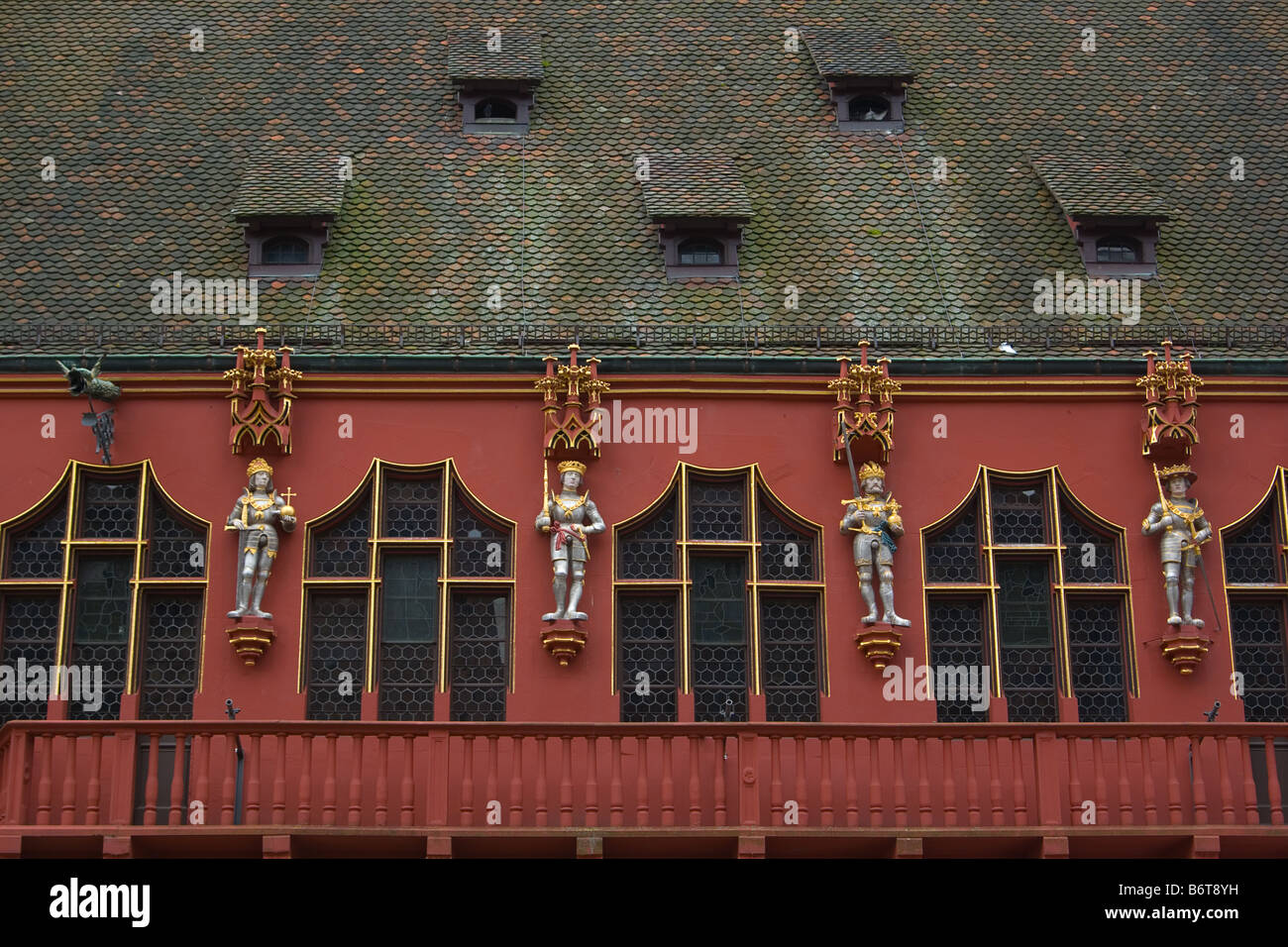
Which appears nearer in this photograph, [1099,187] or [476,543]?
[476,543]

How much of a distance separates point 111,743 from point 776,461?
25.2 ft

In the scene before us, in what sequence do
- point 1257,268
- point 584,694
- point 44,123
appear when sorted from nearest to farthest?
point 584,694 → point 1257,268 → point 44,123

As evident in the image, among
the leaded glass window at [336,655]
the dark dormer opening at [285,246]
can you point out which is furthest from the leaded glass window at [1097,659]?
the dark dormer opening at [285,246]

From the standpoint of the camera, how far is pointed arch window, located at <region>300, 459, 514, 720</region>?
25.2 m

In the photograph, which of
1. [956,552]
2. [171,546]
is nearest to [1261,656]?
[956,552]

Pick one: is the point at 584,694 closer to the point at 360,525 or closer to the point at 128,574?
the point at 360,525

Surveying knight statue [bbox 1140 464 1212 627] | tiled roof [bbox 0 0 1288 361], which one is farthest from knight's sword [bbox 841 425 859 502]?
knight statue [bbox 1140 464 1212 627]

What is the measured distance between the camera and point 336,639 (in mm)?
25391

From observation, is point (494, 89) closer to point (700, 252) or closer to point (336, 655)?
point (700, 252)

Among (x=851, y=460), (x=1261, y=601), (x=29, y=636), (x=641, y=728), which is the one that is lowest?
(x=641, y=728)

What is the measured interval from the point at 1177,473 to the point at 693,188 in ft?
22.3

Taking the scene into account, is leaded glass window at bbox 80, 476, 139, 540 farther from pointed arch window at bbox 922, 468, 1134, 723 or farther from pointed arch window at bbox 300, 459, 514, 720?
pointed arch window at bbox 922, 468, 1134, 723

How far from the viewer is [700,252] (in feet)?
92.9
